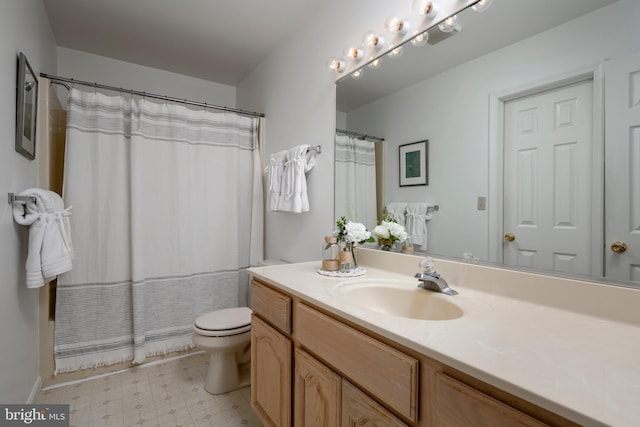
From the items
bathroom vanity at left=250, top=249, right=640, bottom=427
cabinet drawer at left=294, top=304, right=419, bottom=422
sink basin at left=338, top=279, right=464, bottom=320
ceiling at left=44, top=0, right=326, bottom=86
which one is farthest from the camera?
ceiling at left=44, top=0, right=326, bottom=86

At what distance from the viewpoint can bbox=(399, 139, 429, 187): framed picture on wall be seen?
1416 mm

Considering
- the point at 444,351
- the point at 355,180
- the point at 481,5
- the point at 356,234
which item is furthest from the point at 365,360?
the point at 481,5

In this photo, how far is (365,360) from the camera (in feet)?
2.83

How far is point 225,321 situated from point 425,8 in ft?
6.63

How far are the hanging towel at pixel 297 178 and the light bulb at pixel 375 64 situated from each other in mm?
647

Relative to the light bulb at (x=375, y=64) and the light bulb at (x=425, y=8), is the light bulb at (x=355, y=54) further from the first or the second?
the light bulb at (x=425, y=8)

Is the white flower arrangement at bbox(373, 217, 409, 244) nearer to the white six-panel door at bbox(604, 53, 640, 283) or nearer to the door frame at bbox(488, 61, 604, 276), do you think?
the door frame at bbox(488, 61, 604, 276)

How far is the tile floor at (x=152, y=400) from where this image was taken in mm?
1638

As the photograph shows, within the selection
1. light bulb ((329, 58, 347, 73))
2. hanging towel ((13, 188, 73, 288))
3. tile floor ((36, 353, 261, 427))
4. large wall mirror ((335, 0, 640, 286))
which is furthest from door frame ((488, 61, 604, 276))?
hanging towel ((13, 188, 73, 288))

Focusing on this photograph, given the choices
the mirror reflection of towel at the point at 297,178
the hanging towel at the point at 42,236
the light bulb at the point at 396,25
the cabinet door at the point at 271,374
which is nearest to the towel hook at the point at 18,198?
the hanging towel at the point at 42,236

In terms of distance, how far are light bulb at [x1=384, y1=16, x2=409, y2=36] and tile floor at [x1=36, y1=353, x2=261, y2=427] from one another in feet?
6.97

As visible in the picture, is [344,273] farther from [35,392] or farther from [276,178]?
[35,392]

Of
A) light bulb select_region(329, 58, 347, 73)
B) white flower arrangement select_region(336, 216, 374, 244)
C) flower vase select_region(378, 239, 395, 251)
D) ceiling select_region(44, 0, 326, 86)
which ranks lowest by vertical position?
flower vase select_region(378, 239, 395, 251)

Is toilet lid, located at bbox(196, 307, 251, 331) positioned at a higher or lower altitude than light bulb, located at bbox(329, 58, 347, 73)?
lower
